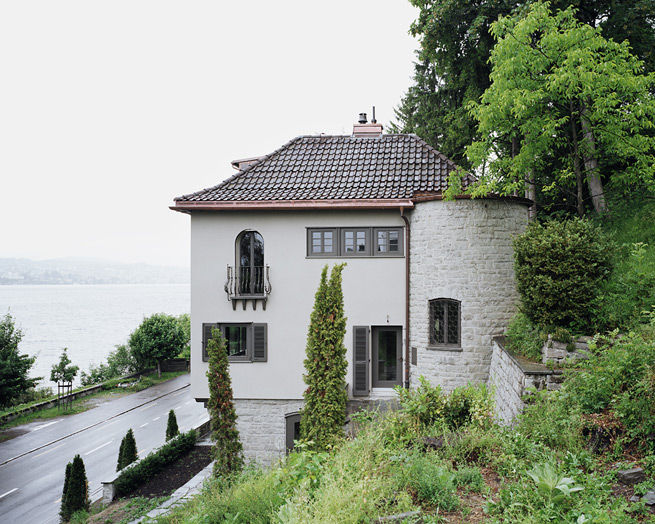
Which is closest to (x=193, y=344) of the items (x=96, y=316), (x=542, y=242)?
(x=542, y=242)

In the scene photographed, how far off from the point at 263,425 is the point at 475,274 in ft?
25.2

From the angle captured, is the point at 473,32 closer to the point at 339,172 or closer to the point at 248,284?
the point at 339,172

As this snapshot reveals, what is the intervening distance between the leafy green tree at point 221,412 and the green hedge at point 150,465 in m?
5.01

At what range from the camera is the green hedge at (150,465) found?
13.7m

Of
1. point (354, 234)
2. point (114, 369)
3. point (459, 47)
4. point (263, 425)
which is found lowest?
point (114, 369)

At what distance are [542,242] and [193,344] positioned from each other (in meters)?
10.1

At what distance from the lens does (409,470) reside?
4.79m

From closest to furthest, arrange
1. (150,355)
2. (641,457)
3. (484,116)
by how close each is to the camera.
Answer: (641,457) < (484,116) < (150,355)

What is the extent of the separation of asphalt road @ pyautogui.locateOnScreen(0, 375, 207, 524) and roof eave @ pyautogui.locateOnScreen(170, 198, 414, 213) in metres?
9.30

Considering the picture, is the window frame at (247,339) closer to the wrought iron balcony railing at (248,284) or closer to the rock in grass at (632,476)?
the wrought iron balcony railing at (248,284)

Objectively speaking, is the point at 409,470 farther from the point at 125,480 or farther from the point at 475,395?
the point at 125,480

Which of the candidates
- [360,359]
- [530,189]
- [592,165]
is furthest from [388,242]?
[592,165]

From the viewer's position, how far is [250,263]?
13188mm

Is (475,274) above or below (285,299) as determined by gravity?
above
